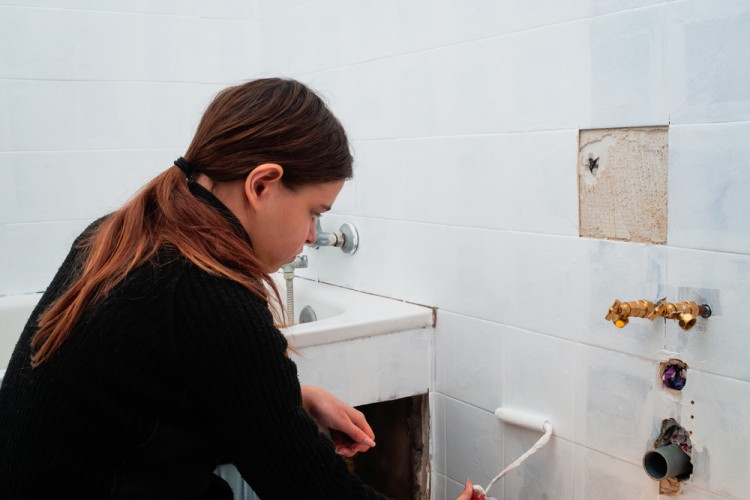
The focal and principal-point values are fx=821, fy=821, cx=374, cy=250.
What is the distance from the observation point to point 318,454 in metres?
0.90

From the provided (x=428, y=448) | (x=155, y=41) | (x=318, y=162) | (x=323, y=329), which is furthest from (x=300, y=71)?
(x=318, y=162)

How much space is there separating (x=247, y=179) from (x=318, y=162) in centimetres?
9

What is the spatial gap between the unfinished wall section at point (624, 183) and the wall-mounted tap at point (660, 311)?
0.38 feet

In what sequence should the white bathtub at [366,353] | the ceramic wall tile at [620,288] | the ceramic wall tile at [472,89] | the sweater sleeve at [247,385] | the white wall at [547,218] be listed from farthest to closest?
the white bathtub at [366,353]
the ceramic wall tile at [472,89]
the ceramic wall tile at [620,288]
the white wall at [547,218]
the sweater sleeve at [247,385]

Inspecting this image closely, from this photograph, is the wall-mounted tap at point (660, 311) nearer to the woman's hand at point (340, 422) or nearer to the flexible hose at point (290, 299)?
the woman's hand at point (340, 422)

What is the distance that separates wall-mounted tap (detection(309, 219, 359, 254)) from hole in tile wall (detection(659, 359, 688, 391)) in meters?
1.01

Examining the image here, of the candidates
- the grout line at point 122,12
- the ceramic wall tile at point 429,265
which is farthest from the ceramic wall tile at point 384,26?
the ceramic wall tile at point 429,265

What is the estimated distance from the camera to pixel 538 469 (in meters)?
1.68

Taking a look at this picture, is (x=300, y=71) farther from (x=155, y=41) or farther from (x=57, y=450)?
(x=57, y=450)

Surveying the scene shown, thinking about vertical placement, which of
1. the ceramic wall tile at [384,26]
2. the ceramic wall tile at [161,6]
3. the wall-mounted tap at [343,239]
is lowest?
the wall-mounted tap at [343,239]

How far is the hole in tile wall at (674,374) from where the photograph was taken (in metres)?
1.35

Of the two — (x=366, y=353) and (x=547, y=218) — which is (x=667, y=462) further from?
(x=366, y=353)

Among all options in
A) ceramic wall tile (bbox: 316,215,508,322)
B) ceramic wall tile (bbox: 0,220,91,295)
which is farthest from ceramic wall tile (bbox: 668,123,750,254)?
ceramic wall tile (bbox: 0,220,91,295)

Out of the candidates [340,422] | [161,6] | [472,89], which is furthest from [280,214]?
[161,6]
